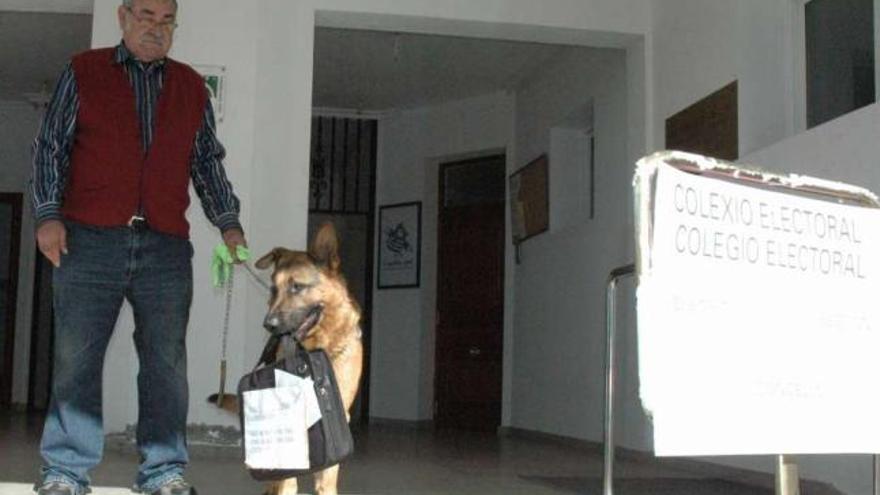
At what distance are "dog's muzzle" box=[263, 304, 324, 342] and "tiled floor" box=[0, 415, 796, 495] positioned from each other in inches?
31.1

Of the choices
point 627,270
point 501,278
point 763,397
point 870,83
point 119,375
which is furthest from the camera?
point 501,278

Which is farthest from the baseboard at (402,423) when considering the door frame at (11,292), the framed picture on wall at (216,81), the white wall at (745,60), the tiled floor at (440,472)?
the white wall at (745,60)

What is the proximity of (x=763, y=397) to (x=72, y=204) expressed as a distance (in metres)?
1.90

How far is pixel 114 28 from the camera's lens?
5.67 meters

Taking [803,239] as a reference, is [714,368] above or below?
below

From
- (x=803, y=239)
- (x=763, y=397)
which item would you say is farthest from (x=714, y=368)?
(x=803, y=239)

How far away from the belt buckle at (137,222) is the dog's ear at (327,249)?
1.87 feet

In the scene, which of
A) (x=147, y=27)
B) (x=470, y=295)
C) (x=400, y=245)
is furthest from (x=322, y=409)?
(x=400, y=245)

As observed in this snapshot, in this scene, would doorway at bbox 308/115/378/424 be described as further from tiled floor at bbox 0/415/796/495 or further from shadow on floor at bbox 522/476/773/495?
shadow on floor at bbox 522/476/773/495

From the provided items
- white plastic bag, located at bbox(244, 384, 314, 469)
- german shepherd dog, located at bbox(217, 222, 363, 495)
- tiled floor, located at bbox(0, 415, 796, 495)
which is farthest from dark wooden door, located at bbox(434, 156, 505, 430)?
white plastic bag, located at bbox(244, 384, 314, 469)

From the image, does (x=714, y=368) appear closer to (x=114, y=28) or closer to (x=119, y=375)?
(x=119, y=375)

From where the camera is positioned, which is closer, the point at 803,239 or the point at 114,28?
the point at 803,239

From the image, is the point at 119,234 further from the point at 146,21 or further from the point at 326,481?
the point at 326,481

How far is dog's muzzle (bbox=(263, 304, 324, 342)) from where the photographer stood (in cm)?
314
